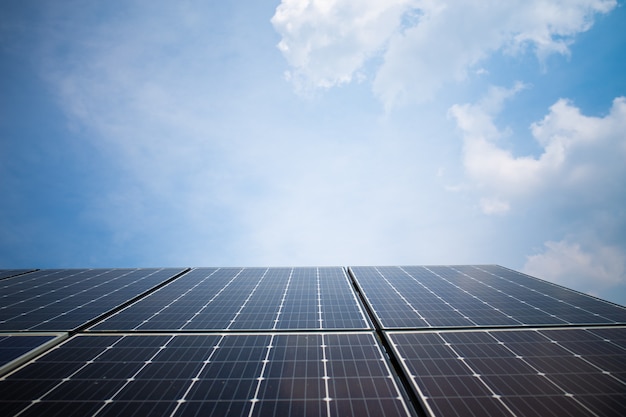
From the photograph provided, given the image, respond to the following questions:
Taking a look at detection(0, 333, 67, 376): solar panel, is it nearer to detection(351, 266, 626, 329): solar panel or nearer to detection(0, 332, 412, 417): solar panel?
detection(0, 332, 412, 417): solar panel

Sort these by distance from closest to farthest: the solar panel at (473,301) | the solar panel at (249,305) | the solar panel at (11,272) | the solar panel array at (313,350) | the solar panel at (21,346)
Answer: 1. the solar panel array at (313,350)
2. the solar panel at (21,346)
3. the solar panel at (249,305)
4. the solar panel at (473,301)
5. the solar panel at (11,272)

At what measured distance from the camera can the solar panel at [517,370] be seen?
881 cm

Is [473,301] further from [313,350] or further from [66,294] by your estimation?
[66,294]

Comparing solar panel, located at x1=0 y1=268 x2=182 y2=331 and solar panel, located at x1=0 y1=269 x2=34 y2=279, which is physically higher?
solar panel, located at x1=0 y1=269 x2=34 y2=279

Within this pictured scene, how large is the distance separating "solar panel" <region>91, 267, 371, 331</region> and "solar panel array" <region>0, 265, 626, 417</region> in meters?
0.14

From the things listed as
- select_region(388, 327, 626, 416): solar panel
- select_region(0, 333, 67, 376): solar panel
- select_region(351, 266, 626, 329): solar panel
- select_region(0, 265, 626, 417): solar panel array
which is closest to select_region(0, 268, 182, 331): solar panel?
select_region(0, 265, 626, 417): solar panel array

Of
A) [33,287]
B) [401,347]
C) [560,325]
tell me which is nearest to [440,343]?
[401,347]

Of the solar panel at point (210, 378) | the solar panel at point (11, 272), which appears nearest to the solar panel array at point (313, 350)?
the solar panel at point (210, 378)

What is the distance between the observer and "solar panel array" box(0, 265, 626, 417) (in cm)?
899

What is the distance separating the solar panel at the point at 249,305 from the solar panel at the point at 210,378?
4.06ft

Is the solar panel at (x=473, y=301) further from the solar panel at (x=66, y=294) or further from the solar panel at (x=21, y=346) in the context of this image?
the solar panel at (x=66, y=294)

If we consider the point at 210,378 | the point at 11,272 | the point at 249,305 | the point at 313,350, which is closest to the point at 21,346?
the point at 210,378

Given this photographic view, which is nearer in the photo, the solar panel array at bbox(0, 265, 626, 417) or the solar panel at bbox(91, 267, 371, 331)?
the solar panel array at bbox(0, 265, 626, 417)

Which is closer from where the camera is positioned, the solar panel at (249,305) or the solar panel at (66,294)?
the solar panel at (249,305)
